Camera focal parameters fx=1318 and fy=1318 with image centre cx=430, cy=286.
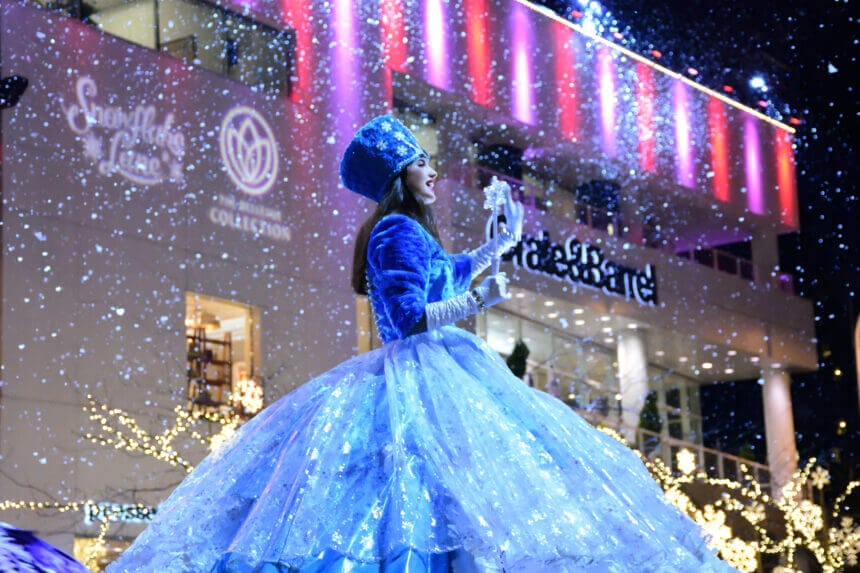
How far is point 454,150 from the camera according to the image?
13.0 m

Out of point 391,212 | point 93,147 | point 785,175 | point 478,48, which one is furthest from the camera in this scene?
point 785,175

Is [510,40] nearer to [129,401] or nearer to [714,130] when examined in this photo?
[714,130]

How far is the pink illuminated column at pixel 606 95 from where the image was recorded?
538 inches

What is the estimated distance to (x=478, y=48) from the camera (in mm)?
11852

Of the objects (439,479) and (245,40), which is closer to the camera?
(439,479)

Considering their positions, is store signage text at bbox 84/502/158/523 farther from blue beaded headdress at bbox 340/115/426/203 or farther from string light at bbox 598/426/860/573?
blue beaded headdress at bbox 340/115/426/203

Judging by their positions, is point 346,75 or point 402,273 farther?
point 346,75

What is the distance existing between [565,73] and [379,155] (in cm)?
1062

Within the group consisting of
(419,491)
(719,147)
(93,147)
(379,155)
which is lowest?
(419,491)

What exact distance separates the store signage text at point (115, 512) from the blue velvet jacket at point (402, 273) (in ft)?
17.6

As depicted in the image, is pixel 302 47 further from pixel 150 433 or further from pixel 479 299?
pixel 479 299

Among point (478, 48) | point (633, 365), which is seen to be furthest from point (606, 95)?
point (633, 365)

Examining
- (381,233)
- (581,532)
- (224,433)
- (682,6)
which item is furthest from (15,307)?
(581,532)

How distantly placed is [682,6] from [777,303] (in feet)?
31.9
